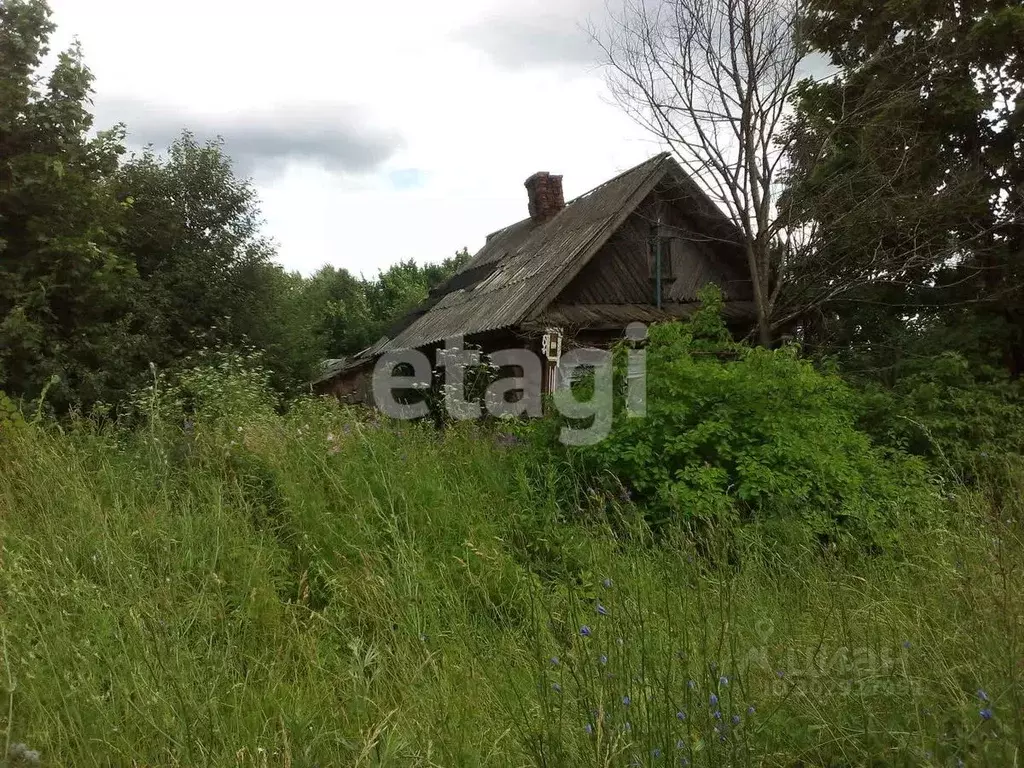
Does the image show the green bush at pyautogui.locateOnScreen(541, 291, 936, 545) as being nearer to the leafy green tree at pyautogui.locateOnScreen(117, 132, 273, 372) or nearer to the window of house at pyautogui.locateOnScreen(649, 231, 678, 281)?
the window of house at pyautogui.locateOnScreen(649, 231, 678, 281)

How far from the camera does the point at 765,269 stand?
34.3ft

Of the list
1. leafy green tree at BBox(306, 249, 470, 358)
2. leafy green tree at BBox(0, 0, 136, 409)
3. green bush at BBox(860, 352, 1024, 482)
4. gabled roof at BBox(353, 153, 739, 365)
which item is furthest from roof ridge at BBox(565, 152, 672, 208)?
leafy green tree at BBox(306, 249, 470, 358)

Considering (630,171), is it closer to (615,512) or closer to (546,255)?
(546,255)

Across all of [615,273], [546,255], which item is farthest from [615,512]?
[546,255]

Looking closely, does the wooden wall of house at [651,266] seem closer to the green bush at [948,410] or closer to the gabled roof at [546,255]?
the gabled roof at [546,255]

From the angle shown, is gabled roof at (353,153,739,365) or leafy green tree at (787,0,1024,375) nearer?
leafy green tree at (787,0,1024,375)

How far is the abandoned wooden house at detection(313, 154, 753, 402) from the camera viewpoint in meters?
10.9

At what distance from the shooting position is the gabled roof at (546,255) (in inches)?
424

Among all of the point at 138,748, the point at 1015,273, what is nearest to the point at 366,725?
the point at 138,748

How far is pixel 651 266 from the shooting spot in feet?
40.2

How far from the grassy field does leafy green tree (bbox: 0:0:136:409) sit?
5.95 meters

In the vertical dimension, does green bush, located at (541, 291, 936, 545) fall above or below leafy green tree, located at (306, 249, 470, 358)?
below

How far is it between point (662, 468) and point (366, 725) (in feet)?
9.98

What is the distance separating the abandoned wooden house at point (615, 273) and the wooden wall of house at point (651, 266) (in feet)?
0.06
